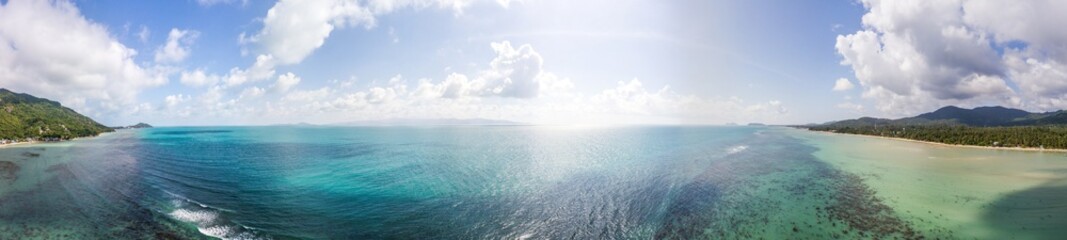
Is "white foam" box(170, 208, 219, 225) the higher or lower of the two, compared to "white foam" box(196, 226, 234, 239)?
higher

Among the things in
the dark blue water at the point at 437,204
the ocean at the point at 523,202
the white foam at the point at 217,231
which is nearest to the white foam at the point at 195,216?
the dark blue water at the point at 437,204

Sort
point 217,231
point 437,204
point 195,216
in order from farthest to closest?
point 437,204, point 195,216, point 217,231

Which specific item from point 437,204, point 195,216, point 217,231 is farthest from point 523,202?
point 195,216

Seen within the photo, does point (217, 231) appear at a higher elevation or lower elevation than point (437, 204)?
lower

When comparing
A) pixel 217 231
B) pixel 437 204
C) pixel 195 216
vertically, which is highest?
pixel 437 204

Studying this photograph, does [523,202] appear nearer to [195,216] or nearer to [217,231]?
[217,231]

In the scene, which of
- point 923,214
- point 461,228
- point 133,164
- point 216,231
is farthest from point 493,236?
point 133,164

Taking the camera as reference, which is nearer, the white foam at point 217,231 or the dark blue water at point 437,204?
the white foam at point 217,231

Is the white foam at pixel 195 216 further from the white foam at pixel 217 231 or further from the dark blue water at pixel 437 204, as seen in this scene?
the white foam at pixel 217 231

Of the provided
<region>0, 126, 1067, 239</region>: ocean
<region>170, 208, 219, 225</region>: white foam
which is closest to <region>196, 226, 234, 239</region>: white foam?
<region>0, 126, 1067, 239</region>: ocean

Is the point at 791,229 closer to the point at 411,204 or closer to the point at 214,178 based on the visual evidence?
the point at 411,204

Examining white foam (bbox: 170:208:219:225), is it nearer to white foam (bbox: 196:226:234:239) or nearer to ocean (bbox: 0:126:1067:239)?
ocean (bbox: 0:126:1067:239)
